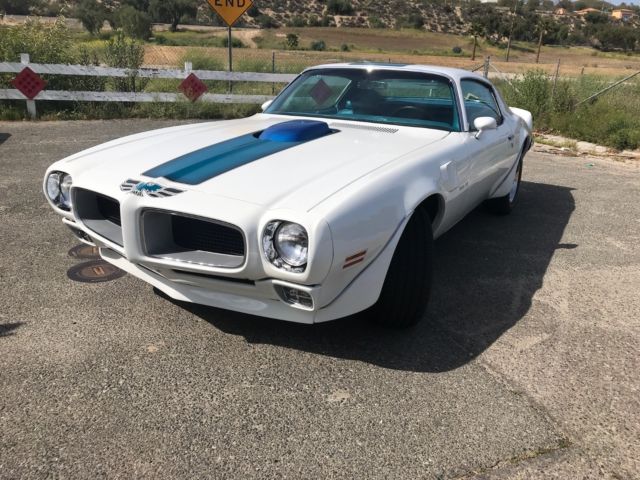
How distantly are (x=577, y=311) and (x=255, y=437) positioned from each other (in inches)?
88.0

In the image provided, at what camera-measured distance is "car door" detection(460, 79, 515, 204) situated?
3.77 metres

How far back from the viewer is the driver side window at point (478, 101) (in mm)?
4113

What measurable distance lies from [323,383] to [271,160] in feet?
3.84

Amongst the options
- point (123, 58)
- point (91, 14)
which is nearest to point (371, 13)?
point (91, 14)

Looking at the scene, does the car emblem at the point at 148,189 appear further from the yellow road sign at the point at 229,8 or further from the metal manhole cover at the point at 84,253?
the yellow road sign at the point at 229,8

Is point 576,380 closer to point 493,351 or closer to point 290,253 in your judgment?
point 493,351

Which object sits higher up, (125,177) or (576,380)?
(125,177)

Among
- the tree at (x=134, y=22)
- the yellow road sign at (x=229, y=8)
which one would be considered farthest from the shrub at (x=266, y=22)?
the yellow road sign at (x=229, y=8)

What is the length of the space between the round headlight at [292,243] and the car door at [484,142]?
179cm

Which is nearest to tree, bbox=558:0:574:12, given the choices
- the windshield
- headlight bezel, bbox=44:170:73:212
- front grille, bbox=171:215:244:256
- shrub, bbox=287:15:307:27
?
shrub, bbox=287:15:307:27

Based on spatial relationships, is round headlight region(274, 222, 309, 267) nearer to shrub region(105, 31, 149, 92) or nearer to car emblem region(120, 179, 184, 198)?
car emblem region(120, 179, 184, 198)

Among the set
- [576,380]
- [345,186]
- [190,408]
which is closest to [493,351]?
[576,380]

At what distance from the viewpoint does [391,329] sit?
300 cm

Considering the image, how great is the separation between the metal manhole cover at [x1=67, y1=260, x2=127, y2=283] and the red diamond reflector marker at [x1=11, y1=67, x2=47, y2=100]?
7859mm
